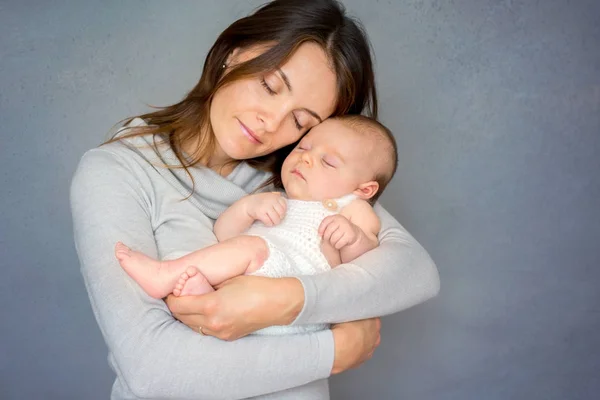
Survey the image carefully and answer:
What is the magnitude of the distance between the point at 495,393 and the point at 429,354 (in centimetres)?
34

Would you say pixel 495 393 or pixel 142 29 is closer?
pixel 142 29

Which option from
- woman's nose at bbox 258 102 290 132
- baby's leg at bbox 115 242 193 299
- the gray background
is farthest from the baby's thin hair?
the gray background

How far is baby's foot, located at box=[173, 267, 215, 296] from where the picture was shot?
1642 millimetres

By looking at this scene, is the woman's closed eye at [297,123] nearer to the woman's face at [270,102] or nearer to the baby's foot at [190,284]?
the woman's face at [270,102]

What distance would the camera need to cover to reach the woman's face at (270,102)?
2012 millimetres

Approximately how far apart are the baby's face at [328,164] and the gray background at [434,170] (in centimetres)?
96

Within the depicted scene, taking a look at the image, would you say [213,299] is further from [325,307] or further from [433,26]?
[433,26]

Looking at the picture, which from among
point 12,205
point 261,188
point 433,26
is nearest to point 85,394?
point 12,205

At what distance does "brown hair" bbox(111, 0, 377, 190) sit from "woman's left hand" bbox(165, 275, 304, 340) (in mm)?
552

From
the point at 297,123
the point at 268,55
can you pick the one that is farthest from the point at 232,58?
the point at 297,123

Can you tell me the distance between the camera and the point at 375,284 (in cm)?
182

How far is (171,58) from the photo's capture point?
2.85 metres

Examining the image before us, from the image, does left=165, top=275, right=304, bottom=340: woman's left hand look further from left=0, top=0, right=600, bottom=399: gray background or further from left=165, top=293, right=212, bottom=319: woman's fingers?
left=0, top=0, right=600, bottom=399: gray background

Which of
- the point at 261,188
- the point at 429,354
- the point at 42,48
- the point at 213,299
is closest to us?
the point at 213,299
